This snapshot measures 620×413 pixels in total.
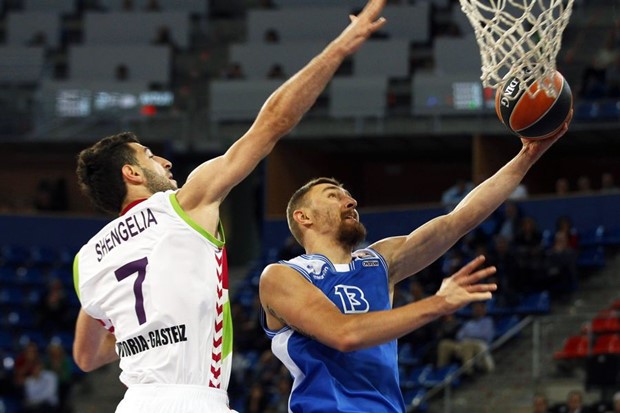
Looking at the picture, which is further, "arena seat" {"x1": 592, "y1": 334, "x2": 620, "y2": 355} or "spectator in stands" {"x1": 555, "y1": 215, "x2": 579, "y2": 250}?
"spectator in stands" {"x1": 555, "y1": 215, "x2": 579, "y2": 250}

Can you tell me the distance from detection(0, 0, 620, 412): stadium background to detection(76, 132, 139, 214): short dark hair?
40.9ft

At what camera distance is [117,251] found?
5.11 meters

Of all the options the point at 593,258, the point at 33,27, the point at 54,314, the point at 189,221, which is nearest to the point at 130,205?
the point at 189,221

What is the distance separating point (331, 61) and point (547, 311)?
479 inches

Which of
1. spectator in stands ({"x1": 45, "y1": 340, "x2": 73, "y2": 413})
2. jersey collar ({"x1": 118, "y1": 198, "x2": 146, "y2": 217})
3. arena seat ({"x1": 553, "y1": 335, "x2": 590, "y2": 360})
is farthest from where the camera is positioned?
spectator in stands ({"x1": 45, "y1": 340, "x2": 73, "y2": 413})

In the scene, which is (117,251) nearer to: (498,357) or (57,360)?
(498,357)

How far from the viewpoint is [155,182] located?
5250mm

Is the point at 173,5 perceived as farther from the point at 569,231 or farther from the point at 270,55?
the point at 569,231

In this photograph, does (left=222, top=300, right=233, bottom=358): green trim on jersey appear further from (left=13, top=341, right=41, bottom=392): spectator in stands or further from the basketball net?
(left=13, top=341, right=41, bottom=392): spectator in stands

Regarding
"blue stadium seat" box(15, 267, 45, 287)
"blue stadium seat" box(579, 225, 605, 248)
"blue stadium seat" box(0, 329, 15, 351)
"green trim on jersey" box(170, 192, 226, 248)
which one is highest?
"green trim on jersey" box(170, 192, 226, 248)

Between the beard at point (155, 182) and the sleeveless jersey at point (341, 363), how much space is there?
778 millimetres

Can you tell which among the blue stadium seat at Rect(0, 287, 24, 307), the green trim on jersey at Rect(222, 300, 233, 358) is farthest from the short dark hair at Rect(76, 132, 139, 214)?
the blue stadium seat at Rect(0, 287, 24, 307)

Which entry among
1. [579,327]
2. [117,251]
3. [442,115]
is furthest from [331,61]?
[442,115]

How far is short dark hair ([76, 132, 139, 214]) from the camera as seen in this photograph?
518 cm
